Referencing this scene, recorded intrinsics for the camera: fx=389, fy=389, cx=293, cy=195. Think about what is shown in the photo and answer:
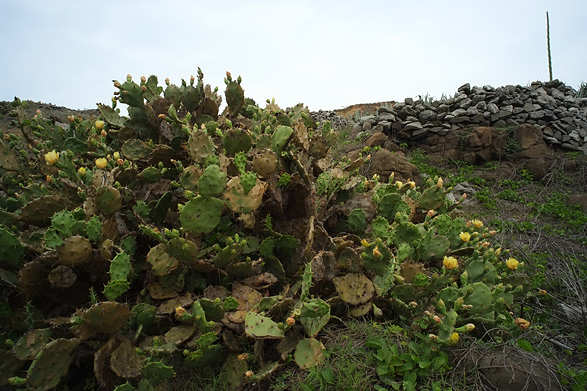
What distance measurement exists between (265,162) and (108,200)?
1.07 meters

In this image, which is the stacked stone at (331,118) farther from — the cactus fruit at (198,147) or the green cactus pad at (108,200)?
the green cactus pad at (108,200)

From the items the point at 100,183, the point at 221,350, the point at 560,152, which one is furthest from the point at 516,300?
the point at 560,152

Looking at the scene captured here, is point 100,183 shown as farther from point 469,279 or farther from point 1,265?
point 469,279

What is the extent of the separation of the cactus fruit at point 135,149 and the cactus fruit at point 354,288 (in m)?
1.94

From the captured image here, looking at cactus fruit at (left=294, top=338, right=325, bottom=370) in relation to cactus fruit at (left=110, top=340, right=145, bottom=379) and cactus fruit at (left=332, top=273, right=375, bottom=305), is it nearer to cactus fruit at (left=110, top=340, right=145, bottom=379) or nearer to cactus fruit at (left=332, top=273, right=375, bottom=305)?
cactus fruit at (left=332, top=273, right=375, bottom=305)

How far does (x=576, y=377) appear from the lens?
6.48ft

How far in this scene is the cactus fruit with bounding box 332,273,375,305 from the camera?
103 inches

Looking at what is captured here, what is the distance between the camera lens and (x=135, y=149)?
132 inches

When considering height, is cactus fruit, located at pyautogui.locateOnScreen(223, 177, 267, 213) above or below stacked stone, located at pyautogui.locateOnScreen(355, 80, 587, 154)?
below

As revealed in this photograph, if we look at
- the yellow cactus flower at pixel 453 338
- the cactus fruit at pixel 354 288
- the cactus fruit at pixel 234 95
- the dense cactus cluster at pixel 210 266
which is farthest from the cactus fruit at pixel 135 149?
the yellow cactus flower at pixel 453 338

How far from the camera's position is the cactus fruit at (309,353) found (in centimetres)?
224

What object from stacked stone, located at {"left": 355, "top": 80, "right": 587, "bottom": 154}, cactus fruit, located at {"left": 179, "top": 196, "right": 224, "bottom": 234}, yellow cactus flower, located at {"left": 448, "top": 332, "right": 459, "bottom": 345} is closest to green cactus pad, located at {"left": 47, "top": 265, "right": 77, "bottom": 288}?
cactus fruit, located at {"left": 179, "top": 196, "right": 224, "bottom": 234}

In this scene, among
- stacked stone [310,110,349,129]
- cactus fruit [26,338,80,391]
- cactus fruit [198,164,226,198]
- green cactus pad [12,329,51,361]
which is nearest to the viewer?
cactus fruit [26,338,80,391]

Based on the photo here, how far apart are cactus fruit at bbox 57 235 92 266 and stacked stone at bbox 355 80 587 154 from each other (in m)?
8.90
